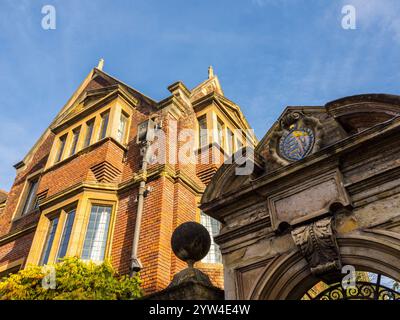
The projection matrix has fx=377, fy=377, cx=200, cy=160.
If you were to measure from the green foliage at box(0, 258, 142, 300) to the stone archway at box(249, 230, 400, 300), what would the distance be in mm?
3806

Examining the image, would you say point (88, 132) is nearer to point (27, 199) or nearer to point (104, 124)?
point (104, 124)

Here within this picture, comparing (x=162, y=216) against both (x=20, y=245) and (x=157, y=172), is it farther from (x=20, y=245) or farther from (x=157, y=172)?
(x=20, y=245)

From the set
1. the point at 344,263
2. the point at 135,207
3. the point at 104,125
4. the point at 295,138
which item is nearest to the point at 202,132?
the point at 104,125

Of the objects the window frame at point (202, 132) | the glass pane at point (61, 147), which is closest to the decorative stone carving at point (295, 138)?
the window frame at point (202, 132)

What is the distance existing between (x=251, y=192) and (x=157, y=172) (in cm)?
567

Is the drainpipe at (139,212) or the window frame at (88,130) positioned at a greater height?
the window frame at (88,130)

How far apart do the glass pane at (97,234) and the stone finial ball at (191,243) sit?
5.50 meters

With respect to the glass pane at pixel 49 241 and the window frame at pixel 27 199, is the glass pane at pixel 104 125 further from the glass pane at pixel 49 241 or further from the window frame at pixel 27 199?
the window frame at pixel 27 199

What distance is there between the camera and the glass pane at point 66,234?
10336mm

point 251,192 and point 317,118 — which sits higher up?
point 317,118

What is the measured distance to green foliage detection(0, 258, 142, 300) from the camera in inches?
296

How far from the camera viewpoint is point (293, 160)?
524cm

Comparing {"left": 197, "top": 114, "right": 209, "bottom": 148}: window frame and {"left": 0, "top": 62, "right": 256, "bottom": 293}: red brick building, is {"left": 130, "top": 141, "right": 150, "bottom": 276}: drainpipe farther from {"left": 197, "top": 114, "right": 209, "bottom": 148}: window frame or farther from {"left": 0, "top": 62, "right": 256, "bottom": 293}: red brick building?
{"left": 197, "top": 114, "right": 209, "bottom": 148}: window frame
